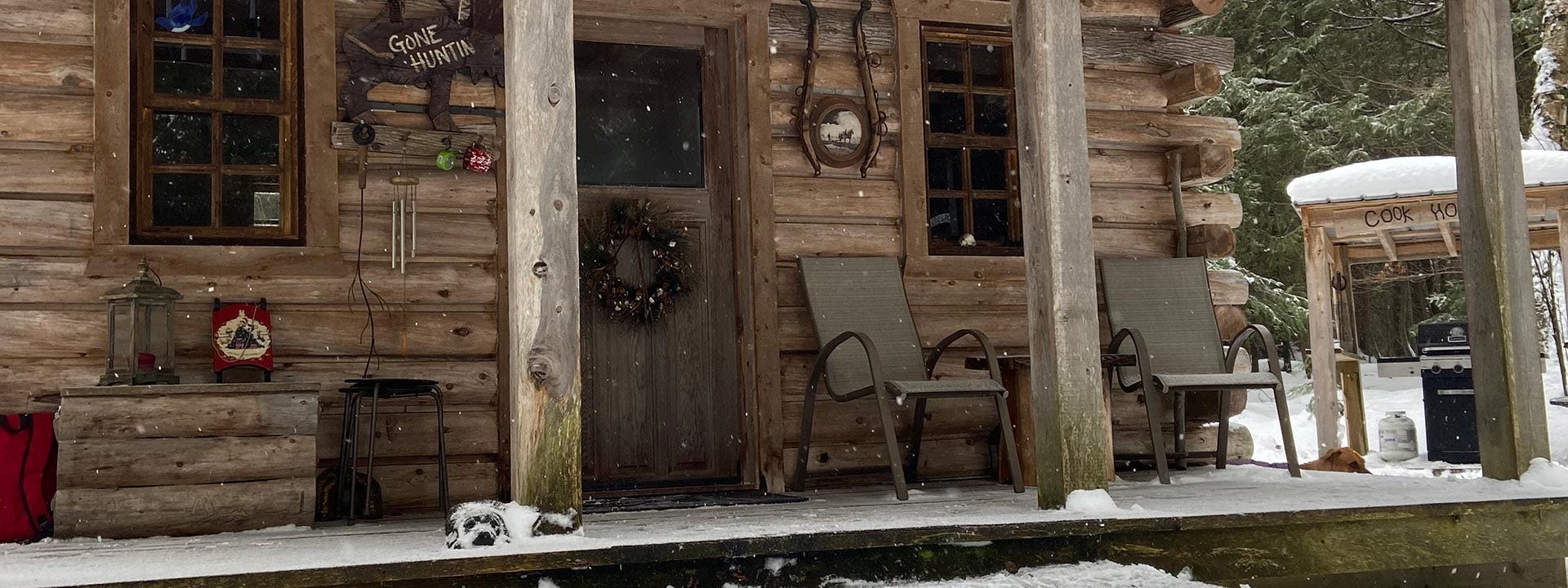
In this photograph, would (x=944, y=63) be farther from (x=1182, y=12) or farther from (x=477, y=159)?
(x=477, y=159)

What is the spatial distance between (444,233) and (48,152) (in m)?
1.40

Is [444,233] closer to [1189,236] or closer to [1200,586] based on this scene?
[1200,586]

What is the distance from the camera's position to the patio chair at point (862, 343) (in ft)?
16.3

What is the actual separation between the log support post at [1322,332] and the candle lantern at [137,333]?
6.37 metres

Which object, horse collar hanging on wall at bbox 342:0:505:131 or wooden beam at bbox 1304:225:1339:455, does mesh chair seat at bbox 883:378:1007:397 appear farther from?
wooden beam at bbox 1304:225:1339:455

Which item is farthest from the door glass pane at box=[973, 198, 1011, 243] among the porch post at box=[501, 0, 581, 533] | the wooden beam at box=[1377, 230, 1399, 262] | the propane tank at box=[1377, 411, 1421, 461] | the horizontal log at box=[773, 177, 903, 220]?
the wooden beam at box=[1377, 230, 1399, 262]

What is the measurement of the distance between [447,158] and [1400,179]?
19.3ft

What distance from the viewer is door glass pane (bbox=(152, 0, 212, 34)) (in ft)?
15.8

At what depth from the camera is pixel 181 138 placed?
189 inches

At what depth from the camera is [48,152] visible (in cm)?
467

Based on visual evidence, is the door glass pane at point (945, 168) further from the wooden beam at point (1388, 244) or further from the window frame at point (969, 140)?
the wooden beam at point (1388, 244)

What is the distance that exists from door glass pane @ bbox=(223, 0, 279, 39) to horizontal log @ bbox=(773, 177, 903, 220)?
6.76 ft

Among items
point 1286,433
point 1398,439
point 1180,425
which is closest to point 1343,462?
point 1180,425

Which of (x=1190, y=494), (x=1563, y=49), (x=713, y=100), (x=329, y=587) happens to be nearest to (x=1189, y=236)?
(x=1190, y=494)
